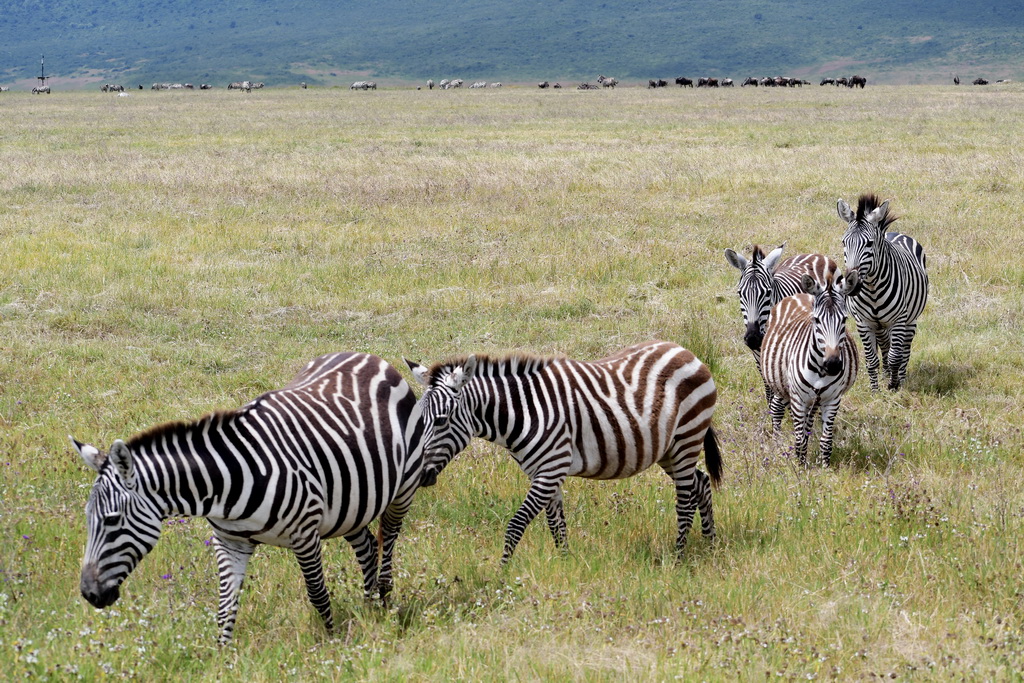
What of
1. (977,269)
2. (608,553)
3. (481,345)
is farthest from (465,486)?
(977,269)

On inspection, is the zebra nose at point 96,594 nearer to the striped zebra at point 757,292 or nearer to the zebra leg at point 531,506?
the zebra leg at point 531,506

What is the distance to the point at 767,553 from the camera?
616 cm

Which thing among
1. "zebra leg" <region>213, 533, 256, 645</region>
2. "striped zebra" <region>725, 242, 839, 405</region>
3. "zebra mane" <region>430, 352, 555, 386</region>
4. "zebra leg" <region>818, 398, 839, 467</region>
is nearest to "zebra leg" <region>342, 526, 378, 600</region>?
"zebra leg" <region>213, 533, 256, 645</region>

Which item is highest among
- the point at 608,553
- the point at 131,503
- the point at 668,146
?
the point at 668,146

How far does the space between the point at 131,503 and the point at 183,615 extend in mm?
1065

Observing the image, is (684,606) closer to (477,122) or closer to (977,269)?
(977,269)

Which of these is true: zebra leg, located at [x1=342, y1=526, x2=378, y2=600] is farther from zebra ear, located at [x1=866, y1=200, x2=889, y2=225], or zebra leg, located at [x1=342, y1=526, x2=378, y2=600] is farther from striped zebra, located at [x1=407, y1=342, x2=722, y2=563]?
zebra ear, located at [x1=866, y1=200, x2=889, y2=225]

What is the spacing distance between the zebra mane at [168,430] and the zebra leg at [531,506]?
78.6 inches

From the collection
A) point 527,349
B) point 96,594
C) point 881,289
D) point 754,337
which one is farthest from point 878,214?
point 96,594

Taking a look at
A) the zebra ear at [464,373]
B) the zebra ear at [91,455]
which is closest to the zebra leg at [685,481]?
the zebra ear at [464,373]

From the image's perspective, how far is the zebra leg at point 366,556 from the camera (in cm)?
559

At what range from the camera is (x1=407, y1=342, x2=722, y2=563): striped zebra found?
5.96 metres

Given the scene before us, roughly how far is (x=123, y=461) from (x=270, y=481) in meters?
0.74

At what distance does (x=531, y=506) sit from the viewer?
6066 millimetres
